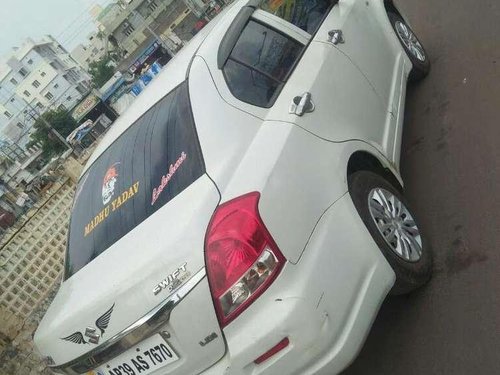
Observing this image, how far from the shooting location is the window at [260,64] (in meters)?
2.85

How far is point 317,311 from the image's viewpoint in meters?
2.16

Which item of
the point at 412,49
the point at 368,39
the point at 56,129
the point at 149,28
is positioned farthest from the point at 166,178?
the point at 56,129

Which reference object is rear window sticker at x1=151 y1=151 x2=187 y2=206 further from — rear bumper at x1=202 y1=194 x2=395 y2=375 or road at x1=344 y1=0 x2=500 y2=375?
road at x1=344 y1=0 x2=500 y2=375

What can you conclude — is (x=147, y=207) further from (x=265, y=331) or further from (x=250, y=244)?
(x=265, y=331)

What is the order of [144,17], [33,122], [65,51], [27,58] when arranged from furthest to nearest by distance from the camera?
[65,51] < [27,58] < [33,122] < [144,17]

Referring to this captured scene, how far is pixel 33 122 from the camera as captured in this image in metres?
67.3

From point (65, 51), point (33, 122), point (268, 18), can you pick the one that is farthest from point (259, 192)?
point (65, 51)

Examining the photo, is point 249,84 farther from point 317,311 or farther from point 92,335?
point 92,335

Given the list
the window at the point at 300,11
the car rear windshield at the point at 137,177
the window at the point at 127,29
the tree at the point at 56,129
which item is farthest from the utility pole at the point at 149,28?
the car rear windshield at the point at 137,177

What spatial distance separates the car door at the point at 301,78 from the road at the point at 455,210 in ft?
2.07

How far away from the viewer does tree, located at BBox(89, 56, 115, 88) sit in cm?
6919

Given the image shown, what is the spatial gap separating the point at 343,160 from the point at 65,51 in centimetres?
9480

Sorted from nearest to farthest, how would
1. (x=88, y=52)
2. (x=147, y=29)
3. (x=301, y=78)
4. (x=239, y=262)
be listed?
(x=239, y=262)
(x=301, y=78)
(x=147, y=29)
(x=88, y=52)

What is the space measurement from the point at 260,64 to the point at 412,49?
2268 millimetres
